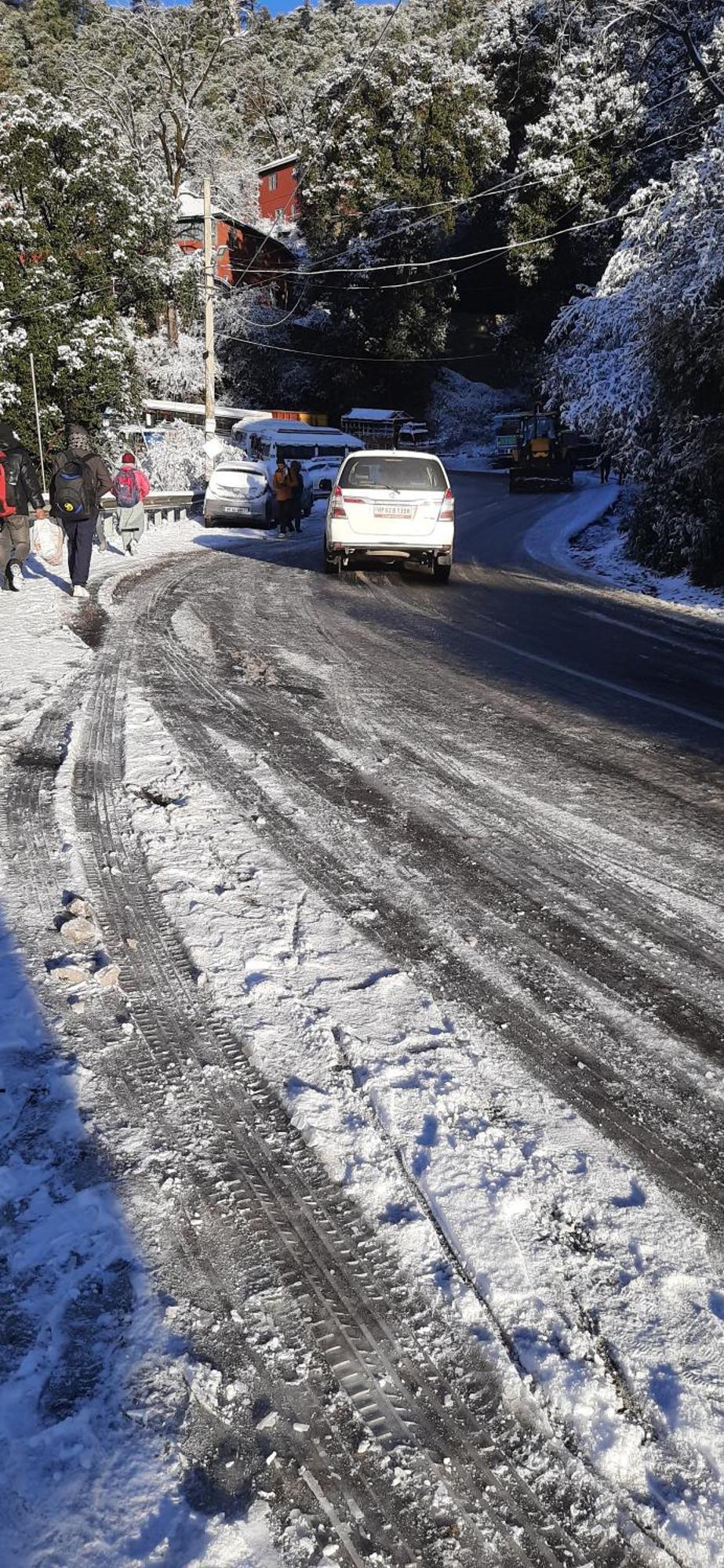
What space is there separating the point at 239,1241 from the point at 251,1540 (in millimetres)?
691

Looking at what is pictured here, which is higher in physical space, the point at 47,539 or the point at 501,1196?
the point at 47,539

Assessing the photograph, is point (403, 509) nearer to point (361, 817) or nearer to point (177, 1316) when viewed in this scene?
point (361, 817)

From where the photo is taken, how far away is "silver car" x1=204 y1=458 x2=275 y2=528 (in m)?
21.0

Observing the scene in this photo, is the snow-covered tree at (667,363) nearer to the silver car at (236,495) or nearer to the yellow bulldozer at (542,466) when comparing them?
the silver car at (236,495)

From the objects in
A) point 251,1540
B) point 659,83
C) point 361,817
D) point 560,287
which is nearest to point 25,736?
point 361,817

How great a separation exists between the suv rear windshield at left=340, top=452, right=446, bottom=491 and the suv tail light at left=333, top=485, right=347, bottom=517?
16cm

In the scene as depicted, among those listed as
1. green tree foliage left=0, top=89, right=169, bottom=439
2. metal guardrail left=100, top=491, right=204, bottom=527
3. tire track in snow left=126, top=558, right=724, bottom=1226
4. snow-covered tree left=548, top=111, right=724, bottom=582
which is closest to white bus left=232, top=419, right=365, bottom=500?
green tree foliage left=0, top=89, right=169, bottom=439

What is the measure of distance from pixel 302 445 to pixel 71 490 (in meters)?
27.3

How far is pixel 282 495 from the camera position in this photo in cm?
2119

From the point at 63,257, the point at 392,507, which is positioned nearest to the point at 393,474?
the point at 392,507

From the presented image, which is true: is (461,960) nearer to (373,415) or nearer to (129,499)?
(129,499)

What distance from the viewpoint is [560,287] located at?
42469mm

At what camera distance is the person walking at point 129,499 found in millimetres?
15680

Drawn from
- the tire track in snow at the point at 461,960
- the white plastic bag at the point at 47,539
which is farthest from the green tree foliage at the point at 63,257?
the tire track in snow at the point at 461,960
